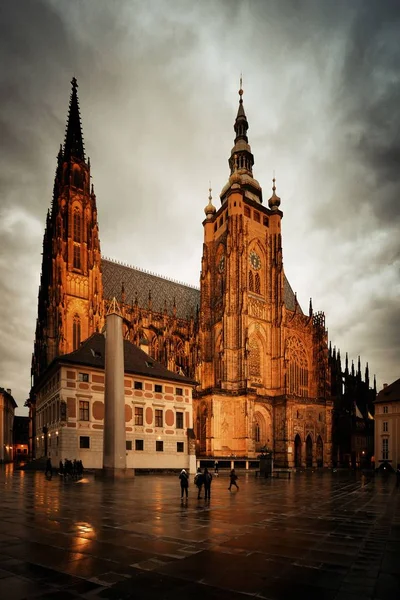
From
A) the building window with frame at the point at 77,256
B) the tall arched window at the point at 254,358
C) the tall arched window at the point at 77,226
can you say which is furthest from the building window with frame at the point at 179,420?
the tall arched window at the point at 77,226

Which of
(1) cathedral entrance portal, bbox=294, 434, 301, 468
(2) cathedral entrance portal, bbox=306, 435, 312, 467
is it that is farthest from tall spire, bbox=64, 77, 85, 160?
(2) cathedral entrance portal, bbox=306, 435, 312, 467

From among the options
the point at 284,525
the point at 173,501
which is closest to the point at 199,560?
the point at 284,525

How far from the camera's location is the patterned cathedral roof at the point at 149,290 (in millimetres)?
71250

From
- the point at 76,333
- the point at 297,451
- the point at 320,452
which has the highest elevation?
the point at 76,333

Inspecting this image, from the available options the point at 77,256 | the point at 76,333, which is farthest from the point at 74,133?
the point at 76,333

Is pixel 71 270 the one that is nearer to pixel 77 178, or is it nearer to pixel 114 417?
pixel 77 178

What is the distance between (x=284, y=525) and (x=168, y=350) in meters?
52.2

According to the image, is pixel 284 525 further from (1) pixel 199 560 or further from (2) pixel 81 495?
(2) pixel 81 495

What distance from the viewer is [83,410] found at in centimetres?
3728

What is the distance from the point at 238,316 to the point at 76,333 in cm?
2266

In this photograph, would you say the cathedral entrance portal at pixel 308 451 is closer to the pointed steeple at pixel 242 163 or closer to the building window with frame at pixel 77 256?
the pointed steeple at pixel 242 163

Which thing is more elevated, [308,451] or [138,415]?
[138,415]

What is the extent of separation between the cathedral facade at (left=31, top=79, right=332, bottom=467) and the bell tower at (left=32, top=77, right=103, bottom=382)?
0.46ft

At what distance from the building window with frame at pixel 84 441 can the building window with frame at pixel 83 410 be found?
1370mm
